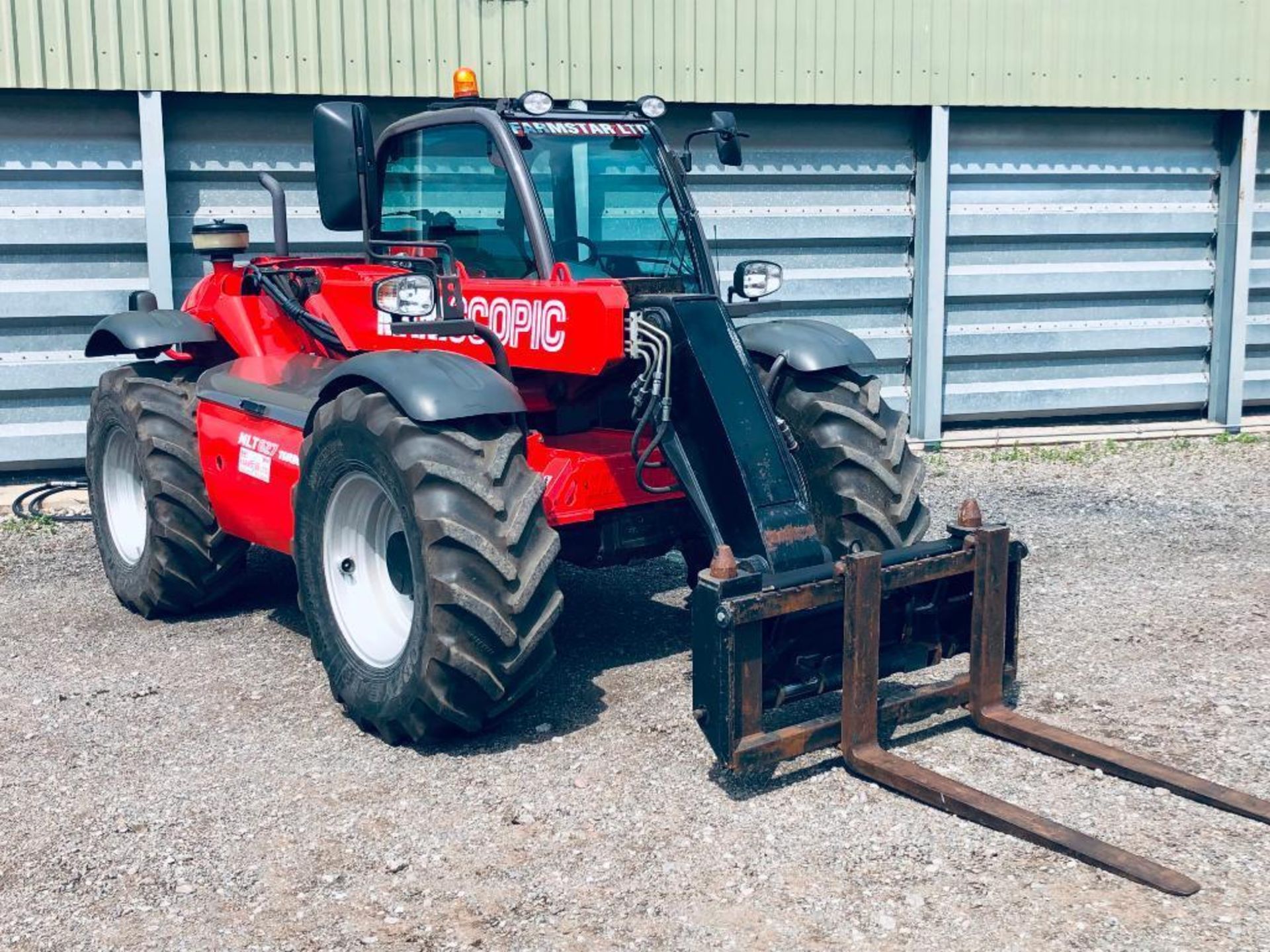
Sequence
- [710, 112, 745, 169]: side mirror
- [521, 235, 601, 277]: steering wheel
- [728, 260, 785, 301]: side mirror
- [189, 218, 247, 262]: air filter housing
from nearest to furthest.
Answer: [521, 235, 601, 277]: steering wheel
[728, 260, 785, 301]: side mirror
[710, 112, 745, 169]: side mirror
[189, 218, 247, 262]: air filter housing

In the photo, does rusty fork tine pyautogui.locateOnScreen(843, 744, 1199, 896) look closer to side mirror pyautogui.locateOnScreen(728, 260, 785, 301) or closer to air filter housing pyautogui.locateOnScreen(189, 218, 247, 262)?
side mirror pyautogui.locateOnScreen(728, 260, 785, 301)

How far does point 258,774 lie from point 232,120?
6116mm

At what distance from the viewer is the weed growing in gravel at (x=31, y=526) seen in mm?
8953

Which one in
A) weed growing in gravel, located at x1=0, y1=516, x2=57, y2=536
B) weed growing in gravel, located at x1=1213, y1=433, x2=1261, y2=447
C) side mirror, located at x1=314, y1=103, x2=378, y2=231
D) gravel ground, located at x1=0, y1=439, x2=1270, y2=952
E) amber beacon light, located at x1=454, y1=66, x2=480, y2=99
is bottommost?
gravel ground, located at x1=0, y1=439, x2=1270, y2=952

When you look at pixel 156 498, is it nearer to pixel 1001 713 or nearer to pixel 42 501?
pixel 42 501

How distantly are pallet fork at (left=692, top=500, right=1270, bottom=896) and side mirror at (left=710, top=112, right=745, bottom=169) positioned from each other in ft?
6.35

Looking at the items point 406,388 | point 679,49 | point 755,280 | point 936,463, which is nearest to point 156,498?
point 406,388

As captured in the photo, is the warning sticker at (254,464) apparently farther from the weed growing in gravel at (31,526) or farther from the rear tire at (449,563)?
the weed growing in gravel at (31,526)

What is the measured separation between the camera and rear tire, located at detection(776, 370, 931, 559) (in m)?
5.76

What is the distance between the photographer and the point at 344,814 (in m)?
4.76

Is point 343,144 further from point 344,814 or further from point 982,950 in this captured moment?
point 982,950

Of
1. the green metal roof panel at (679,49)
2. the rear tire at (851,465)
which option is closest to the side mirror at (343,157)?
the rear tire at (851,465)

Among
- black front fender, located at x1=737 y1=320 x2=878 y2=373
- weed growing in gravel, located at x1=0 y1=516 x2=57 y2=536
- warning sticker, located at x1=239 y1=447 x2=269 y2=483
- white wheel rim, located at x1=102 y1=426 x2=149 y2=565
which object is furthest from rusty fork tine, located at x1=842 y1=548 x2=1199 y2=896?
weed growing in gravel, located at x1=0 y1=516 x2=57 y2=536

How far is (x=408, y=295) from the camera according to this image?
538 cm
